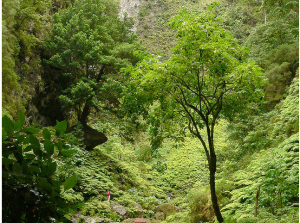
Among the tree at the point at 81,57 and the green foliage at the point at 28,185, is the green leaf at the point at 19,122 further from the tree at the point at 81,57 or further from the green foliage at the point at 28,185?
the tree at the point at 81,57

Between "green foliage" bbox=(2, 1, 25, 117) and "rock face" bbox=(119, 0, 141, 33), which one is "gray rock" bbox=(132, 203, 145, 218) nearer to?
"green foliage" bbox=(2, 1, 25, 117)

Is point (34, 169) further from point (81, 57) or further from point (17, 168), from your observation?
point (81, 57)

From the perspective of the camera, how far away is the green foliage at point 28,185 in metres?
0.99

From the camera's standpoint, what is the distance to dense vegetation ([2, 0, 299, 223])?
3.95 feet

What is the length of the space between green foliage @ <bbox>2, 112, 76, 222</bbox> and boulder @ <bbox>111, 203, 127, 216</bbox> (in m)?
8.79

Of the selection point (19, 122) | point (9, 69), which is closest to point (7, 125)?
point (19, 122)

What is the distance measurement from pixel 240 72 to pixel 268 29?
30.7 ft

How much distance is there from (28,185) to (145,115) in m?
3.99

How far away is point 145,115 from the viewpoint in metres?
4.98

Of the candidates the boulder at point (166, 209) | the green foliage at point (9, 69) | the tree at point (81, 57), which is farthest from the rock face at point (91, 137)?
the boulder at point (166, 209)

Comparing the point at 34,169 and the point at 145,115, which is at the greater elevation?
the point at 145,115

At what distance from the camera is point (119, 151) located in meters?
14.9

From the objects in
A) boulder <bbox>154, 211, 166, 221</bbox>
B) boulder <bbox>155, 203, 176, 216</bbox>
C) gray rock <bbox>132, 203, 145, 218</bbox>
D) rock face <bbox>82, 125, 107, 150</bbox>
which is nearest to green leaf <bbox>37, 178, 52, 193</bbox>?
gray rock <bbox>132, 203, 145, 218</bbox>

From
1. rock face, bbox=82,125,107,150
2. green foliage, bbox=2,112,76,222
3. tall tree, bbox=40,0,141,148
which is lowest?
green foliage, bbox=2,112,76,222
